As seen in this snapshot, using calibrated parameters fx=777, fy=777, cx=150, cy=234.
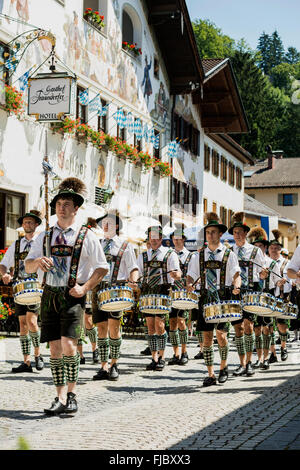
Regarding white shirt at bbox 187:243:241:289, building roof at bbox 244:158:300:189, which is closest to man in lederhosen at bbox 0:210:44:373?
white shirt at bbox 187:243:241:289

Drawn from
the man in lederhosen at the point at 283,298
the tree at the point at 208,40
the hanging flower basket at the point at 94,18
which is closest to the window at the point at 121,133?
the hanging flower basket at the point at 94,18

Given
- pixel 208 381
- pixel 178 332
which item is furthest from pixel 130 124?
pixel 208 381

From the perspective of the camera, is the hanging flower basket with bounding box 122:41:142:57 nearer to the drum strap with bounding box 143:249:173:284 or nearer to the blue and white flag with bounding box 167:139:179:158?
the blue and white flag with bounding box 167:139:179:158

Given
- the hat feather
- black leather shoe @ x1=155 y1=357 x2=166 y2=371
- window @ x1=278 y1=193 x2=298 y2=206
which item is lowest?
black leather shoe @ x1=155 y1=357 x2=166 y2=371

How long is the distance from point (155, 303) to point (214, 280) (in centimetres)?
154

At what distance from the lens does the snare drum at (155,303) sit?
1062cm

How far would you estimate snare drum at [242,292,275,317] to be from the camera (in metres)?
10.1

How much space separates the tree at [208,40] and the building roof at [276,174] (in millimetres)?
11036

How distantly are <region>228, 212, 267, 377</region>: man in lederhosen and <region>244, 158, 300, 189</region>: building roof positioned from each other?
57.3 meters

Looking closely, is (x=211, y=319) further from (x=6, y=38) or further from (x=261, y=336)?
(x=6, y=38)

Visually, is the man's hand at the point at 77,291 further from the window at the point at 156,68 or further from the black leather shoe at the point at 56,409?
the window at the point at 156,68

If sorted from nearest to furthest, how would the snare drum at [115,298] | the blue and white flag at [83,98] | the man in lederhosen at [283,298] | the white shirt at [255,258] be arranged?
the snare drum at [115,298] < the white shirt at [255,258] < the man in lederhosen at [283,298] < the blue and white flag at [83,98]

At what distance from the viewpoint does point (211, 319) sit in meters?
9.05
